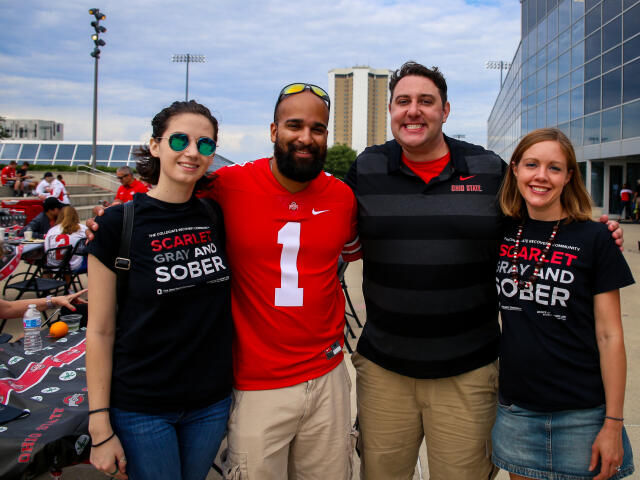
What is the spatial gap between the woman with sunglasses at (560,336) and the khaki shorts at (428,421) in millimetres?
216

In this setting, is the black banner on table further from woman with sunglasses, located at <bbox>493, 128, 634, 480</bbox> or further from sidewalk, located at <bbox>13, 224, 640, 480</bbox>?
woman with sunglasses, located at <bbox>493, 128, 634, 480</bbox>

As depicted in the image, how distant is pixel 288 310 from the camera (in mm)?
1976

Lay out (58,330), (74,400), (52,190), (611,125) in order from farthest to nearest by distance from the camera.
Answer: (611,125) → (52,190) → (58,330) → (74,400)

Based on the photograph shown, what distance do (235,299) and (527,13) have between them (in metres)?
32.9

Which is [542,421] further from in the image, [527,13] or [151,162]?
[527,13]

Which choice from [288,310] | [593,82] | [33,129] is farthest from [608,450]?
[33,129]

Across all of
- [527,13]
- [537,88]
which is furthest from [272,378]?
[527,13]

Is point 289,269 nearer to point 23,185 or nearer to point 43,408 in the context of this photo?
point 43,408

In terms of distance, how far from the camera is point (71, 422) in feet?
6.58

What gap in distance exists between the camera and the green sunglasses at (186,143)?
1.82 m

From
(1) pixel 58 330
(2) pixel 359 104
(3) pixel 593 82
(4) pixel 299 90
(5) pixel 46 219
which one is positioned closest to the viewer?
(4) pixel 299 90

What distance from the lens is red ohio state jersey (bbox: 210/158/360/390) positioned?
1974 millimetres

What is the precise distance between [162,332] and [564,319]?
61.9 inches

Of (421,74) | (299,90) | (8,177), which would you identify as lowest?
(299,90)
